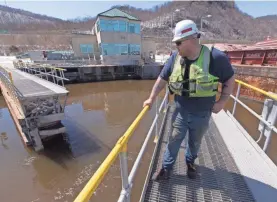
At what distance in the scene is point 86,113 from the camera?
984 centimetres

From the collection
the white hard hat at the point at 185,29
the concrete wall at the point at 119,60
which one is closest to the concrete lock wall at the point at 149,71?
the concrete wall at the point at 119,60

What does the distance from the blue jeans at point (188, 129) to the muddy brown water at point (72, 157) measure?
2.67 m

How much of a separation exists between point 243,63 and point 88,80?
1466cm

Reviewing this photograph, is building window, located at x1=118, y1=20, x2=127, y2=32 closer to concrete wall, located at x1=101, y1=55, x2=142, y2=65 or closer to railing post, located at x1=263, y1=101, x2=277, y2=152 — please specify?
concrete wall, located at x1=101, y1=55, x2=142, y2=65

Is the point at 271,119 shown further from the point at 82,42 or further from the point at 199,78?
the point at 82,42

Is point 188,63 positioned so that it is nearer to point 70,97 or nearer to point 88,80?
point 70,97

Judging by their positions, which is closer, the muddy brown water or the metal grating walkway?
the metal grating walkway

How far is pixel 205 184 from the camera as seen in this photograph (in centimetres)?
220

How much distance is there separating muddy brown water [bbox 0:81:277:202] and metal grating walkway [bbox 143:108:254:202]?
227 centimetres

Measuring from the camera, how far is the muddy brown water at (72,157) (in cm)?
440

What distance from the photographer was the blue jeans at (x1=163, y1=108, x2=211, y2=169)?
6.11 feet

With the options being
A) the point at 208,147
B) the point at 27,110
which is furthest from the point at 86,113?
the point at 208,147

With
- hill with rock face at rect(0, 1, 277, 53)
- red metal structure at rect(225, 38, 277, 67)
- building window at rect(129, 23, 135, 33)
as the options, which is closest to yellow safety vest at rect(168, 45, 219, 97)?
red metal structure at rect(225, 38, 277, 67)

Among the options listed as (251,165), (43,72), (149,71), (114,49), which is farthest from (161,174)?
(114,49)
